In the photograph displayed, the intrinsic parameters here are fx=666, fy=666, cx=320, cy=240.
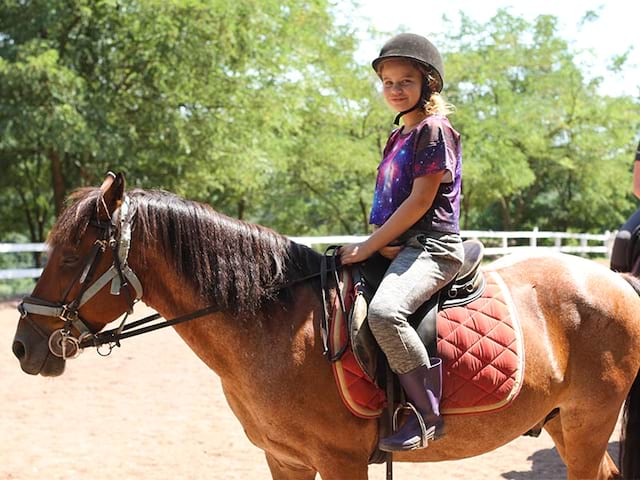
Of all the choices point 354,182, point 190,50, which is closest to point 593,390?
point 190,50

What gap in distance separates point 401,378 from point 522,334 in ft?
2.51

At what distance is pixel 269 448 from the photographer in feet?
10.2

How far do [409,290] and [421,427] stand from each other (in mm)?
603

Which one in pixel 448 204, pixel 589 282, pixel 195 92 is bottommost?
→ pixel 589 282

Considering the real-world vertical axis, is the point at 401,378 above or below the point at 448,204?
below

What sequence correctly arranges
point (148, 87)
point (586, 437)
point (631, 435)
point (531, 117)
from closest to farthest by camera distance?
point (586, 437), point (631, 435), point (148, 87), point (531, 117)

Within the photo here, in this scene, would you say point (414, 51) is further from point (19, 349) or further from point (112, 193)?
point (19, 349)

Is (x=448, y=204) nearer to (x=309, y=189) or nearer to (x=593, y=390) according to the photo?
(x=593, y=390)

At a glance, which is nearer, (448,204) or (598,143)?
(448,204)

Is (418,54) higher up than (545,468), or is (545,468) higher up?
(418,54)

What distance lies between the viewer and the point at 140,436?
6.09m

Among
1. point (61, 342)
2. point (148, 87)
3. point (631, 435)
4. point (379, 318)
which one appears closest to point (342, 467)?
point (379, 318)

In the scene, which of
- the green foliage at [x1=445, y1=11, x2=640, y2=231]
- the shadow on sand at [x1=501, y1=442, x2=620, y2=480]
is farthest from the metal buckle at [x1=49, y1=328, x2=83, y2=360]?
the green foliage at [x1=445, y1=11, x2=640, y2=231]

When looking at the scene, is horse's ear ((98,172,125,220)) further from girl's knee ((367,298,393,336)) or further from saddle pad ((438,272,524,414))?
saddle pad ((438,272,524,414))
